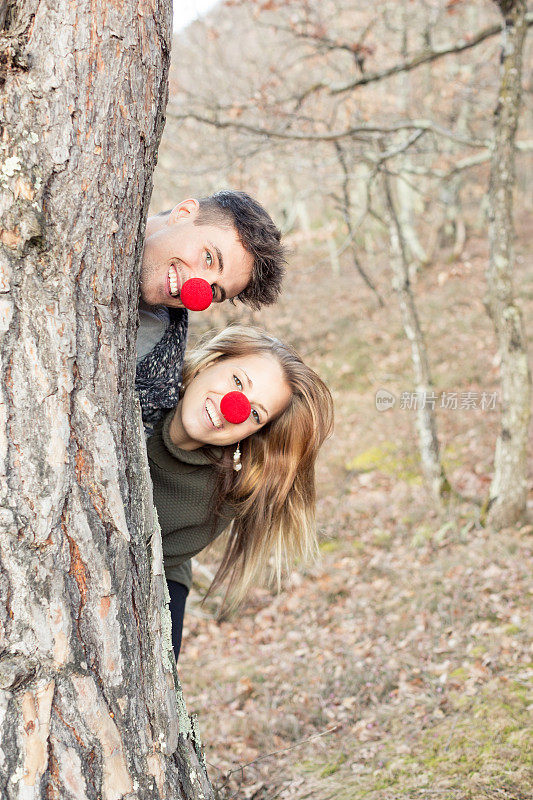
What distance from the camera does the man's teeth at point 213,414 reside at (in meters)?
2.71

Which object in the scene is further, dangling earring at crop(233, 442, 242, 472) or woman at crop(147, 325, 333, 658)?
dangling earring at crop(233, 442, 242, 472)

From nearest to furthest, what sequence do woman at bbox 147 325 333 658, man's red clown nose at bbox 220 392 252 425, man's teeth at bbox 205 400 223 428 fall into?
man's red clown nose at bbox 220 392 252 425 < man's teeth at bbox 205 400 223 428 < woman at bbox 147 325 333 658

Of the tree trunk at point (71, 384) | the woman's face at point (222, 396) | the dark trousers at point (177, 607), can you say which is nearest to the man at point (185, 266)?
the woman's face at point (222, 396)

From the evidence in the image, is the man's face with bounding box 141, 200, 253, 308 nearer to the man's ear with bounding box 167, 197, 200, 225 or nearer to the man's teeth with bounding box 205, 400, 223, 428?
the man's ear with bounding box 167, 197, 200, 225

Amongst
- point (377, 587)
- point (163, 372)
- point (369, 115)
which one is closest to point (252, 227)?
point (163, 372)

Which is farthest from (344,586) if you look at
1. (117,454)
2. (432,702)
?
(117,454)

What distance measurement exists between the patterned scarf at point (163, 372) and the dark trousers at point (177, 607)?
0.85 meters

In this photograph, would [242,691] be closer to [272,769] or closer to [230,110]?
[272,769]

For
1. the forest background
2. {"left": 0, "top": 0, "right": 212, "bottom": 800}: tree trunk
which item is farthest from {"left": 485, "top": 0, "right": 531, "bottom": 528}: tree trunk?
{"left": 0, "top": 0, "right": 212, "bottom": 800}: tree trunk

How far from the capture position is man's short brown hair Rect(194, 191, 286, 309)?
2.51m

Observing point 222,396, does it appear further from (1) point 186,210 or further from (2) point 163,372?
(1) point 186,210

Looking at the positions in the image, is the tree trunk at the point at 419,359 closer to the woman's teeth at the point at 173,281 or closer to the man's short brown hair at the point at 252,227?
the man's short brown hair at the point at 252,227

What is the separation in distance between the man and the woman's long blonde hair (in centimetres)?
30

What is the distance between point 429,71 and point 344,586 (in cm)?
1116
